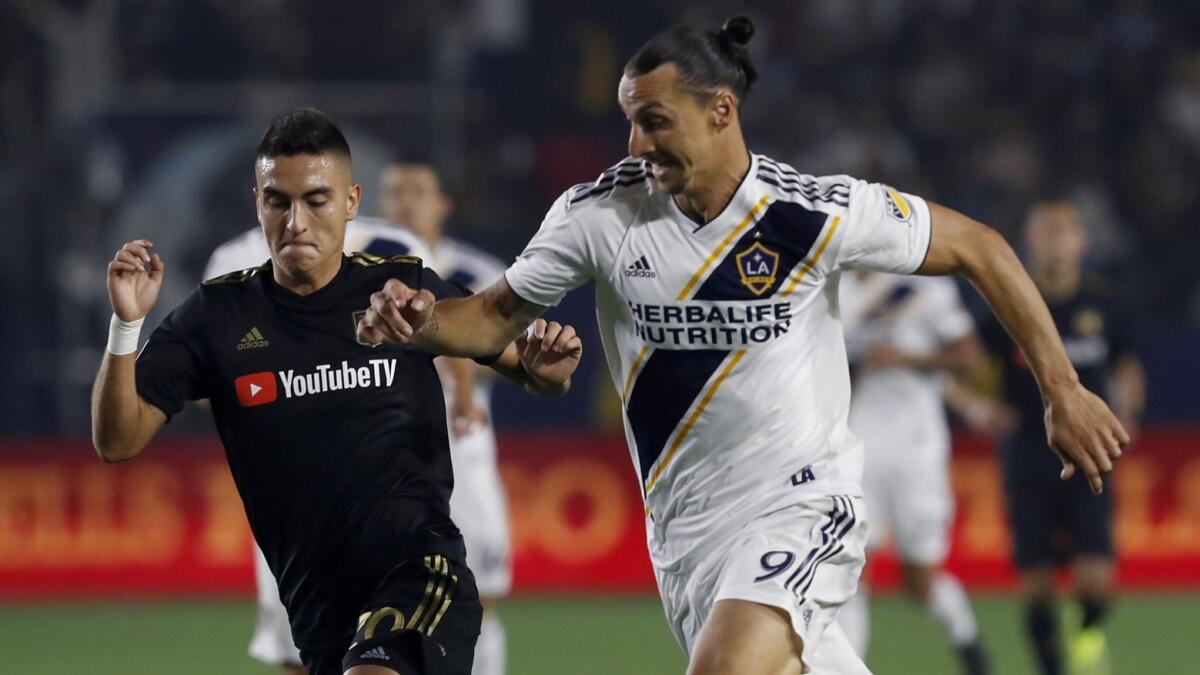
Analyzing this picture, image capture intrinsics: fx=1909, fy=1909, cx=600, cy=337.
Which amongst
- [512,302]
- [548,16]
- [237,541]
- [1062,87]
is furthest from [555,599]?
[512,302]

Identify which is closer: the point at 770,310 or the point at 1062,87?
the point at 770,310

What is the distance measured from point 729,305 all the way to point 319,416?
3.74 ft

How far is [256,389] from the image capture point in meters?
5.06

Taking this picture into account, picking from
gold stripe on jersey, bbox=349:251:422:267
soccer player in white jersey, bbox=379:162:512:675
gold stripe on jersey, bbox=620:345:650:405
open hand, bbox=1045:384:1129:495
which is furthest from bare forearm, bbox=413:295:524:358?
soccer player in white jersey, bbox=379:162:512:675

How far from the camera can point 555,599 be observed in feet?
43.3

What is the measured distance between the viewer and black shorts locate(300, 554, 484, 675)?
4812 mm

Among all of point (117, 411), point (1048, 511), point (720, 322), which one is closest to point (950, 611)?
point (1048, 511)

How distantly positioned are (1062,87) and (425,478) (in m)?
12.0

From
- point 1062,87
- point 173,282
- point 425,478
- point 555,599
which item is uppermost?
point 1062,87

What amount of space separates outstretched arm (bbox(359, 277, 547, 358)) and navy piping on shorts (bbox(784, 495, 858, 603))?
1.00 m

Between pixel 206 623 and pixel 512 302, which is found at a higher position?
pixel 512 302

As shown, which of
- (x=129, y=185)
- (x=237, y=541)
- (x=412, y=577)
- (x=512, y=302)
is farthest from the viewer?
(x=129, y=185)

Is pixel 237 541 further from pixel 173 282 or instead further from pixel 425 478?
pixel 425 478

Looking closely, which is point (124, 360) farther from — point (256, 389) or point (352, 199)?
point (352, 199)
